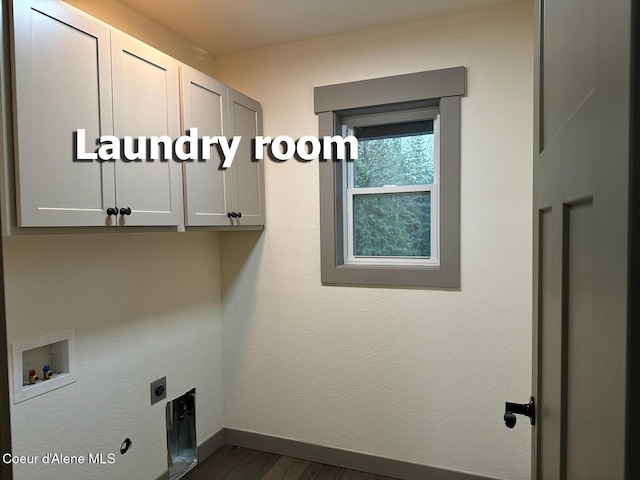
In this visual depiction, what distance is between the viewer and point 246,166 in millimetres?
2277

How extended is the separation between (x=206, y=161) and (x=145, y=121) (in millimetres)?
374

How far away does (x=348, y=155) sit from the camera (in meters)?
2.39

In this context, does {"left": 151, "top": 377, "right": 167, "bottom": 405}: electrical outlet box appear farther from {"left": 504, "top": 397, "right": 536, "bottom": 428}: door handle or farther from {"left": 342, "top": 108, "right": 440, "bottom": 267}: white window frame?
{"left": 504, "top": 397, "right": 536, "bottom": 428}: door handle

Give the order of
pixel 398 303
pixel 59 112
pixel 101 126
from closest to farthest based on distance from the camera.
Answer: pixel 59 112 → pixel 101 126 → pixel 398 303

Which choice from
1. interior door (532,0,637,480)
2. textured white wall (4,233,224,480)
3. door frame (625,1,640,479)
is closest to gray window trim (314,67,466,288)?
textured white wall (4,233,224,480)

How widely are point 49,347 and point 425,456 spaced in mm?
1915

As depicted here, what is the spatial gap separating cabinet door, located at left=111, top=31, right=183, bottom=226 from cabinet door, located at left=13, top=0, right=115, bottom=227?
0.05 m

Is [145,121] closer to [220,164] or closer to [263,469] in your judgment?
[220,164]

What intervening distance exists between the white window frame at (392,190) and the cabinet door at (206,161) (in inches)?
28.7

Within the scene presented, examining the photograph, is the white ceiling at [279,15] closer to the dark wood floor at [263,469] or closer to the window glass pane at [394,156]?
the window glass pane at [394,156]

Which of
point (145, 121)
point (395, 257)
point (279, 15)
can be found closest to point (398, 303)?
point (395, 257)

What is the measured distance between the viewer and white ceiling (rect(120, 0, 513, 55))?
6.32 ft

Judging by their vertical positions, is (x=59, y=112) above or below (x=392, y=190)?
above

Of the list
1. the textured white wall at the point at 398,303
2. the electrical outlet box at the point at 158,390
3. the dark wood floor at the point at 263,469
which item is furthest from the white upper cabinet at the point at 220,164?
the dark wood floor at the point at 263,469
